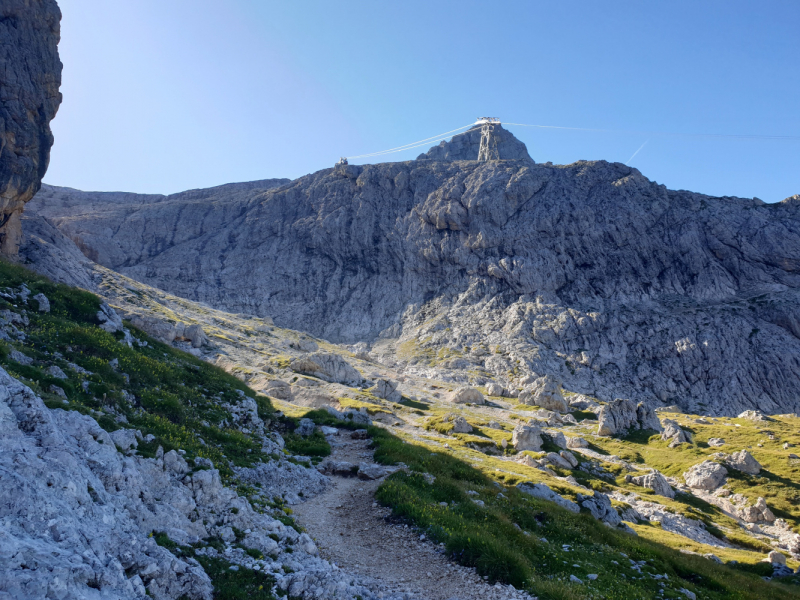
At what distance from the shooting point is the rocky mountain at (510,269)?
116500 mm

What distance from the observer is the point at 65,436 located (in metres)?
11.9

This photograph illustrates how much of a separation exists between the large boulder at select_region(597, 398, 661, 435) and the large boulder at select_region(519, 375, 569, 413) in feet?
41.8

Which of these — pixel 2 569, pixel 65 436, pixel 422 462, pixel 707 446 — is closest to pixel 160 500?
pixel 65 436

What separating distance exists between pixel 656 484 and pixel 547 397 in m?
39.3

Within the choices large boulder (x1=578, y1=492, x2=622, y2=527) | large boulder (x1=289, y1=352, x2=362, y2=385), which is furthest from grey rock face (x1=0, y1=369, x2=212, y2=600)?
large boulder (x1=289, y1=352, x2=362, y2=385)

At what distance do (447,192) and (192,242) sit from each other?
105080mm

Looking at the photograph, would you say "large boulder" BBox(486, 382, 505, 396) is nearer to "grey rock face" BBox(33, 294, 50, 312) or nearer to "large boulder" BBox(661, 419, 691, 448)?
"large boulder" BBox(661, 419, 691, 448)

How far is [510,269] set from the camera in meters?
146

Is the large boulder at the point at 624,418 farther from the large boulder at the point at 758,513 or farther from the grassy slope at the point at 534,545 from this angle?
the grassy slope at the point at 534,545

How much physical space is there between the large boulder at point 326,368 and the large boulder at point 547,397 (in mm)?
34350

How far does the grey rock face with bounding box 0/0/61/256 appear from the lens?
56.2 metres

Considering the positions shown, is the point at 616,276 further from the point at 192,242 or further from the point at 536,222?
the point at 192,242

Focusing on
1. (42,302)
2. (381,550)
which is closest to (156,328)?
(42,302)

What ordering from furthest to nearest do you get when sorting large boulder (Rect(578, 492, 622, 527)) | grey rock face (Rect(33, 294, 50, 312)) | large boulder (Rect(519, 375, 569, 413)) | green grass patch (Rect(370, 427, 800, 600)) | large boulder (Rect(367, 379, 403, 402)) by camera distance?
1. large boulder (Rect(519, 375, 569, 413))
2. large boulder (Rect(367, 379, 403, 402))
3. large boulder (Rect(578, 492, 622, 527))
4. grey rock face (Rect(33, 294, 50, 312))
5. green grass patch (Rect(370, 427, 800, 600))
